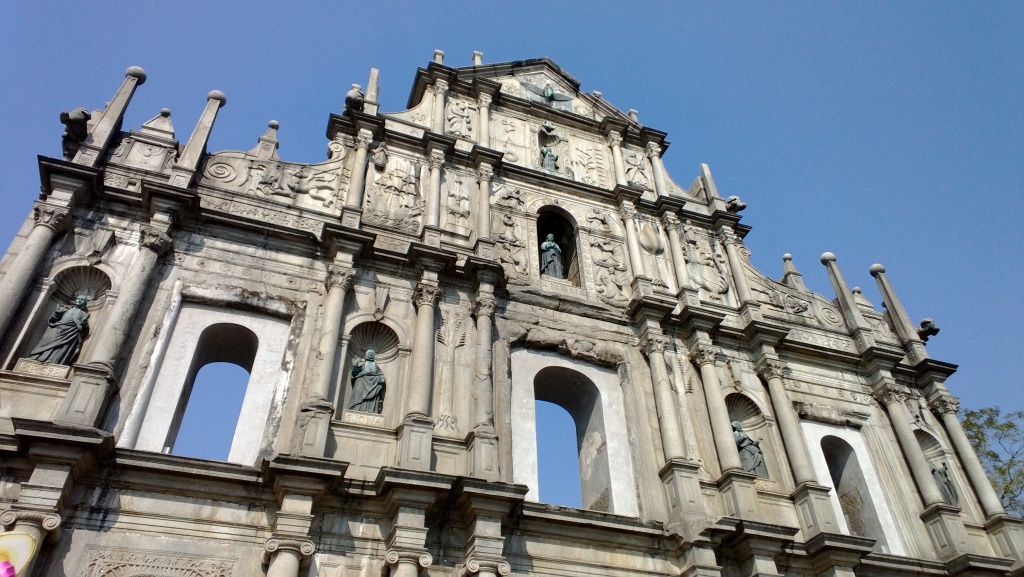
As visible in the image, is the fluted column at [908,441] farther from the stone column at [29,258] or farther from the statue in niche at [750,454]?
the stone column at [29,258]

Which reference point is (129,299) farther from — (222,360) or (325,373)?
(325,373)

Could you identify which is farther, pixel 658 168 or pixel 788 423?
pixel 658 168

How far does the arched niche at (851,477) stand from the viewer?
1197cm

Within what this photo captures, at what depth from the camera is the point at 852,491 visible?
12.8 m

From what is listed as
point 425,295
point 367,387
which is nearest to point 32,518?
point 367,387

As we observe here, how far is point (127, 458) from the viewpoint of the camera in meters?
8.16

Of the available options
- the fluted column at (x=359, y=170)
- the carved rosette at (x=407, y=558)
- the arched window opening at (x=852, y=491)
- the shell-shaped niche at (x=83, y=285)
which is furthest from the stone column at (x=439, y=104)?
the arched window opening at (x=852, y=491)

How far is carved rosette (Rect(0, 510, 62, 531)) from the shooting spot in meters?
7.28

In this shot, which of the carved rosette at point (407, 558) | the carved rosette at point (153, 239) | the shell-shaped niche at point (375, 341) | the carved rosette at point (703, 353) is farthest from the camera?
the carved rosette at point (703, 353)

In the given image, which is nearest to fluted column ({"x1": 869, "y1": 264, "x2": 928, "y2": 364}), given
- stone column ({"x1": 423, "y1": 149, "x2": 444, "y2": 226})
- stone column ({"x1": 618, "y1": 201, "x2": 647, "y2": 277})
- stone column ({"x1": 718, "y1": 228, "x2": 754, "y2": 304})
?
stone column ({"x1": 718, "y1": 228, "x2": 754, "y2": 304})

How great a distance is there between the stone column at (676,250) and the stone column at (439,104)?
16.0ft

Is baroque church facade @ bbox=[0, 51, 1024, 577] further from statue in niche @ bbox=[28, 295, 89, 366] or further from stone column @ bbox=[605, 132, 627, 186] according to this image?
stone column @ bbox=[605, 132, 627, 186]

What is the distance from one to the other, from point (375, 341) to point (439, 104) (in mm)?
5897

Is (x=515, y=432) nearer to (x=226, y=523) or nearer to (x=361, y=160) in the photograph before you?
(x=226, y=523)
